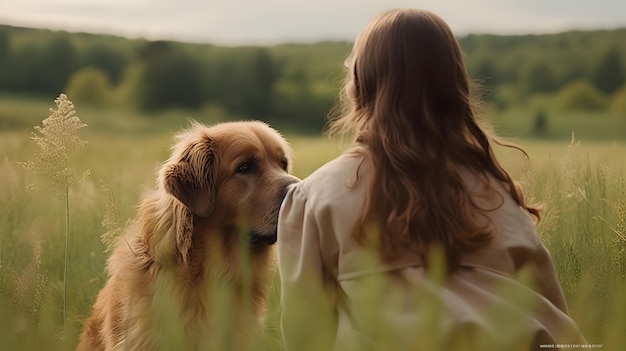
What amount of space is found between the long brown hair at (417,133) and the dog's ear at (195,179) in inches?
37.9

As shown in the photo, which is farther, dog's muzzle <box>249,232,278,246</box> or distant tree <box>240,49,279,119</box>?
distant tree <box>240,49,279,119</box>

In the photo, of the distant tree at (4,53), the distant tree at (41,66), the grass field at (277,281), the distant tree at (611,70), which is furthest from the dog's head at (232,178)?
the distant tree at (611,70)

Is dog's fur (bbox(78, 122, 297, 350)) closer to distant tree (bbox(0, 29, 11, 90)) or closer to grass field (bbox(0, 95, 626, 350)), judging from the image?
grass field (bbox(0, 95, 626, 350))

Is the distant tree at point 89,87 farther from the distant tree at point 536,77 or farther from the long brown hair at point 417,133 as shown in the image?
the long brown hair at point 417,133

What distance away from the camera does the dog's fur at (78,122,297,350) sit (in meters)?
3.63

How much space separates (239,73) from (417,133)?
47.9 m

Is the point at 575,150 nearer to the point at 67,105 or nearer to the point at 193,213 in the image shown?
the point at 193,213

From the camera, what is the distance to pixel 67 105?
3209 millimetres

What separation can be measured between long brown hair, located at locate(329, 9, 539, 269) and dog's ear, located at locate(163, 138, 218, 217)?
0.96 meters

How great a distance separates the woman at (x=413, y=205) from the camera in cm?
259

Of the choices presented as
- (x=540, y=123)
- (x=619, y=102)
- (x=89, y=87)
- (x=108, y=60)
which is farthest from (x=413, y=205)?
(x=108, y=60)

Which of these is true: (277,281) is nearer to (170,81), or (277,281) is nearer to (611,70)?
(170,81)

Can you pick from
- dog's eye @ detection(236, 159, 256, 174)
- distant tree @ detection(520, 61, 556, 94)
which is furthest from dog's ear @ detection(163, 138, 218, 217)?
distant tree @ detection(520, 61, 556, 94)

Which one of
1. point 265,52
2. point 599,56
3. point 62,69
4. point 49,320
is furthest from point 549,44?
point 49,320
